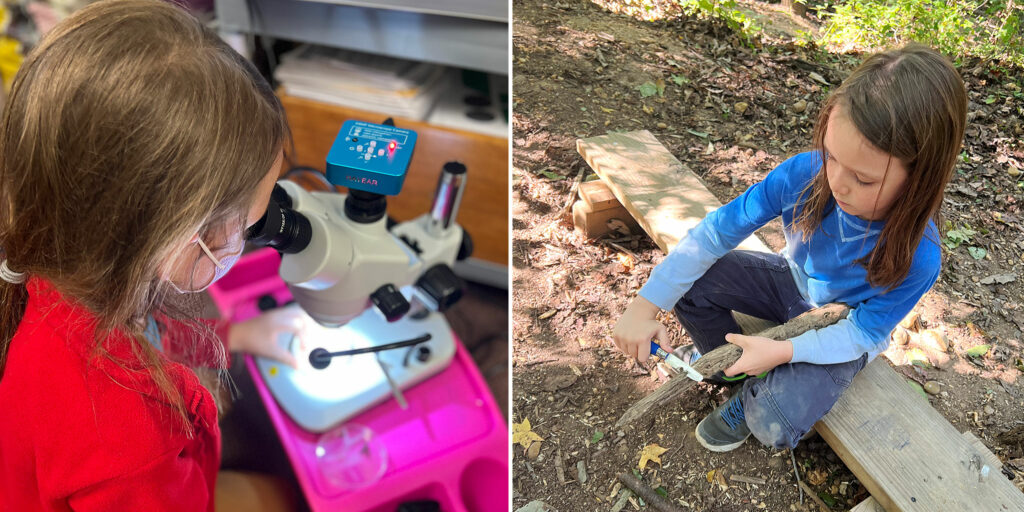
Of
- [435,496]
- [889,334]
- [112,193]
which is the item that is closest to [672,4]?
[889,334]

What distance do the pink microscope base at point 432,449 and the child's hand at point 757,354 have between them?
539 millimetres

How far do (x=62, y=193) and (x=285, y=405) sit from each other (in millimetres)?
727

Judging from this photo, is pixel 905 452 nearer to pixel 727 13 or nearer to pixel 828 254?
pixel 828 254

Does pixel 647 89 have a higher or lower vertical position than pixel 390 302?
higher

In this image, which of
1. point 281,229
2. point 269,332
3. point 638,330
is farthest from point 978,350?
point 269,332

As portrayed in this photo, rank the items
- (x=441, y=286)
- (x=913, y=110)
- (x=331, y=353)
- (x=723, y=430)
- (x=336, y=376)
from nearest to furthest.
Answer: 1. (x=913, y=110)
2. (x=723, y=430)
3. (x=441, y=286)
4. (x=331, y=353)
5. (x=336, y=376)

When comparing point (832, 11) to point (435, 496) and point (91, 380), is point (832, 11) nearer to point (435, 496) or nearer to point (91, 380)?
point (91, 380)

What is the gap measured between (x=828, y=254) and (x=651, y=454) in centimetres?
41

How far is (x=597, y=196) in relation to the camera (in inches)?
34.8

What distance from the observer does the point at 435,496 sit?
1.33 meters

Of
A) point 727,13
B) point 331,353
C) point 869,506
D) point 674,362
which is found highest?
point 727,13

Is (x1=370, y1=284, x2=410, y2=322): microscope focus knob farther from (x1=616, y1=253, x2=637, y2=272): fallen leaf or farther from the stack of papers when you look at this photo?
the stack of papers

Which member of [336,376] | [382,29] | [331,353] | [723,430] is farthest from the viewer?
[382,29]

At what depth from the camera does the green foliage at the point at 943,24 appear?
75 cm
